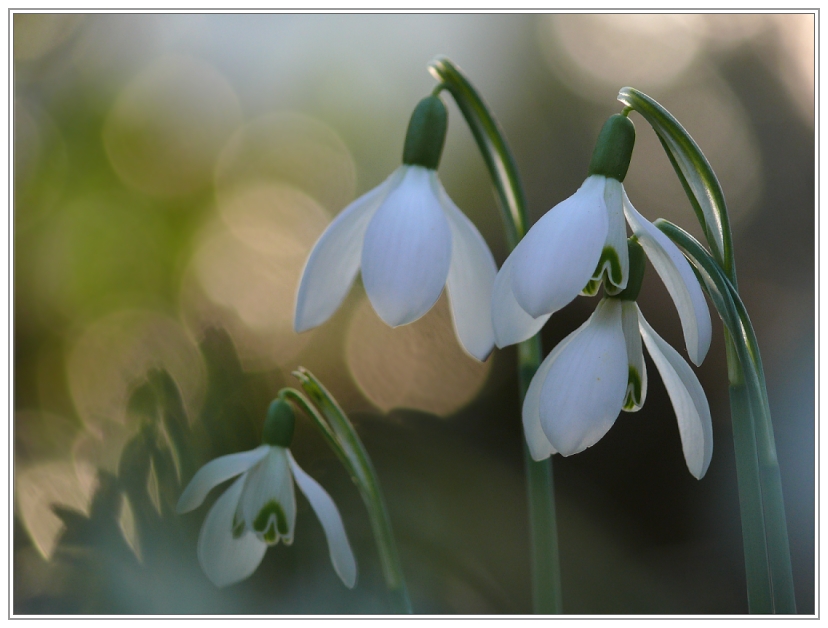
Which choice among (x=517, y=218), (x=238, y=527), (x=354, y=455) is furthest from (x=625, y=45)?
(x=238, y=527)

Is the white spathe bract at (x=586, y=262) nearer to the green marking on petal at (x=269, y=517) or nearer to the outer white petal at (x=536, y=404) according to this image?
the outer white petal at (x=536, y=404)

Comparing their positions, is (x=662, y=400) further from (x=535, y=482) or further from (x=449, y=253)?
(x=449, y=253)

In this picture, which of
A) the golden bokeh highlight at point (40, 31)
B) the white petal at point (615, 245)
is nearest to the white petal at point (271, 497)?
the white petal at point (615, 245)

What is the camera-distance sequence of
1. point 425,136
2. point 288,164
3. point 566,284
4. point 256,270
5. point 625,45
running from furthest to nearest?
1. point 288,164
2. point 256,270
3. point 625,45
4. point 425,136
5. point 566,284

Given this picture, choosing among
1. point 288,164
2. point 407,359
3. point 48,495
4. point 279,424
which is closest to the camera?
point 279,424

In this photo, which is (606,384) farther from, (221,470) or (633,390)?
(221,470)
